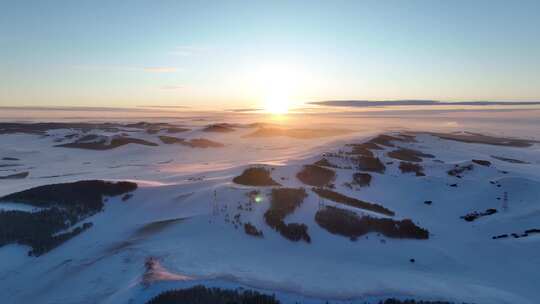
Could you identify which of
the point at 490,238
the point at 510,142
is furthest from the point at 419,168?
the point at 510,142

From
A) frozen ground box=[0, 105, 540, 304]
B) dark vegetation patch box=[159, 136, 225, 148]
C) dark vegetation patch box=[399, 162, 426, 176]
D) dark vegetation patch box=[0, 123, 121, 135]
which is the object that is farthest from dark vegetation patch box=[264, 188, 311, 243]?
dark vegetation patch box=[0, 123, 121, 135]

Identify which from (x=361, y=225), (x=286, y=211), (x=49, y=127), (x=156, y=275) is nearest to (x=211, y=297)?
(x=156, y=275)

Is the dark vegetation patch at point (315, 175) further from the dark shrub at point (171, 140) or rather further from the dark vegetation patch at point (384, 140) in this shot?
the dark shrub at point (171, 140)

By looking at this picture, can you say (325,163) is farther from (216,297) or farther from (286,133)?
(286,133)

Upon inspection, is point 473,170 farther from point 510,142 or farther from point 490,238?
point 510,142

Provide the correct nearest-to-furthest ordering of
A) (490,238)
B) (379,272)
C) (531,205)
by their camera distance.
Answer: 1. (379,272)
2. (490,238)
3. (531,205)

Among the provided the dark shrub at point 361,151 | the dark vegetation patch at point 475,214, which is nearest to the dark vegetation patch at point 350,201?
the dark vegetation patch at point 475,214

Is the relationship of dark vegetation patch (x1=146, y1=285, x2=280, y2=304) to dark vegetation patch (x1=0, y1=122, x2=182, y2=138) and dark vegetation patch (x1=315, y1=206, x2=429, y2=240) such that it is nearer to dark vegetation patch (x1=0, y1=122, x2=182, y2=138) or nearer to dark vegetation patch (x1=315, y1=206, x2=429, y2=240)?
dark vegetation patch (x1=315, y1=206, x2=429, y2=240)
